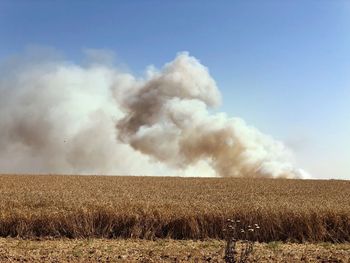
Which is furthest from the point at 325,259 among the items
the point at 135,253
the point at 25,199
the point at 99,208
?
the point at 25,199

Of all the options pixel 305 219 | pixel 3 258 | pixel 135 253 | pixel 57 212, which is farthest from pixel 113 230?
pixel 305 219

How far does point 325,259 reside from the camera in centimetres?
1434

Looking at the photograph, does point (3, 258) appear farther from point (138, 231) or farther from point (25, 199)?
point (25, 199)

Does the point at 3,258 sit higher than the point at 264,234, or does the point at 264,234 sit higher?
the point at 264,234

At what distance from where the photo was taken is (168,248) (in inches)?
615

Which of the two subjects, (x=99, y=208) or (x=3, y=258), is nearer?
(x=3, y=258)

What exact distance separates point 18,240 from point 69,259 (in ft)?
14.5

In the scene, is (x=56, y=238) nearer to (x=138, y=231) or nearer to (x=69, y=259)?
(x=138, y=231)

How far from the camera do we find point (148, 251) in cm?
1498

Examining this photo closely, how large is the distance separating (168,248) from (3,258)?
16.2 ft

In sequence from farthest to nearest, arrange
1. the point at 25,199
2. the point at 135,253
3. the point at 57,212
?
the point at 25,199
the point at 57,212
the point at 135,253

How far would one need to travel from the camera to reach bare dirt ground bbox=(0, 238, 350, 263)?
13984 mm

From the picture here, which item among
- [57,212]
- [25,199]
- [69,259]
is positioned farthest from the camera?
[25,199]

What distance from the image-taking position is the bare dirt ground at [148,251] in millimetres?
13984
